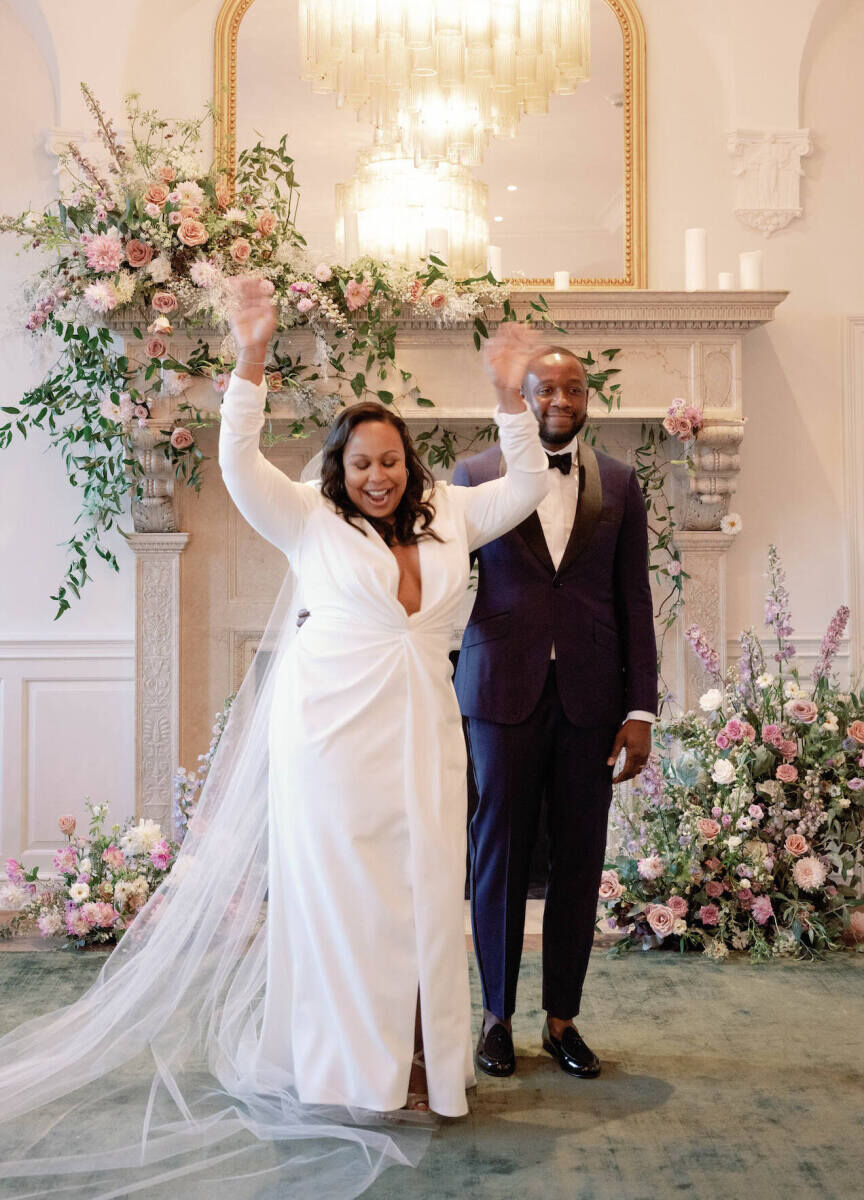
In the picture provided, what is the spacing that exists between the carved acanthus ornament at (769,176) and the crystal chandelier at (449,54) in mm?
1504

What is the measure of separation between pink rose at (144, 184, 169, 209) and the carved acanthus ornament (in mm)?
2379

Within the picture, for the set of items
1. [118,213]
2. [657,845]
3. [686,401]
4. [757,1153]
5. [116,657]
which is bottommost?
[757,1153]

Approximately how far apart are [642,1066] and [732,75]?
4100mm

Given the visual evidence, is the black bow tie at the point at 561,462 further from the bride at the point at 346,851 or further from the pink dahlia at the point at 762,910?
the pink dahlia at the point at 762,910

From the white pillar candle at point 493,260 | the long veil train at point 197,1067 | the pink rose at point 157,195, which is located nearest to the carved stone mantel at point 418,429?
the white pillar candle at point 493,260

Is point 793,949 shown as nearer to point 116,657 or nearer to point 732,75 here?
point 116,657

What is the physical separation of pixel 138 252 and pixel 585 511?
2.43m

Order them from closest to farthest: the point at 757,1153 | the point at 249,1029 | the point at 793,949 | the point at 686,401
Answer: the point at 757,1153 < the point at 249,1029 < the point at 793,949 < the point at 686,401

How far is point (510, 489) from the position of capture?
2770 millimetres

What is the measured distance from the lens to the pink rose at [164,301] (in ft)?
15.0

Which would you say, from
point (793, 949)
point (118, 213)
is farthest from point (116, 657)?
point (793, 949)

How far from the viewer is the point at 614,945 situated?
4125mm

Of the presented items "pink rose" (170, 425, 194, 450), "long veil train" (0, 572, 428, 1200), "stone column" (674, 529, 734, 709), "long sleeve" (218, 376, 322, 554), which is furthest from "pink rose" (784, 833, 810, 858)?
"pink rose" (170, 425, 194, 450)

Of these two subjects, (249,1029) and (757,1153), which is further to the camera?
(249,1029)
